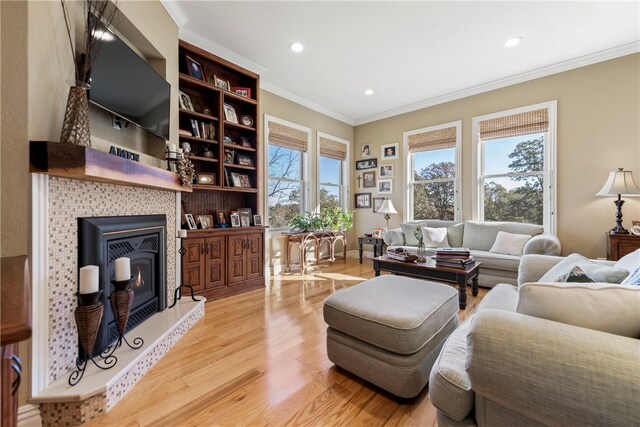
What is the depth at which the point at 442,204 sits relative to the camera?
450cm

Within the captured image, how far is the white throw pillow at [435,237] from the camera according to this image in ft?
13.1

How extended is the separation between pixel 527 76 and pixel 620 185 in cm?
183

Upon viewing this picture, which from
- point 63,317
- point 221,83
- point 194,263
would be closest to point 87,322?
point 63,317

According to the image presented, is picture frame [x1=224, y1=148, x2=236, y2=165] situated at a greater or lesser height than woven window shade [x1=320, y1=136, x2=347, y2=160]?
lesser

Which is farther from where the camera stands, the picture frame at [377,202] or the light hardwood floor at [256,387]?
the picture frame at [377,202]

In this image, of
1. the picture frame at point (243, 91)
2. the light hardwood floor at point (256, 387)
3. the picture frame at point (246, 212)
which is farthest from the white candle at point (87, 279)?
the picture frame at point (243, 91)

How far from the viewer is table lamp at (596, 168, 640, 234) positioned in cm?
278

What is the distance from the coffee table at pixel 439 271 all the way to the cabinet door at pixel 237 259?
5.33 ft

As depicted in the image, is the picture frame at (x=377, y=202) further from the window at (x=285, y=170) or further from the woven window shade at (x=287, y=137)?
the woven window shade at (x=287, y=137)

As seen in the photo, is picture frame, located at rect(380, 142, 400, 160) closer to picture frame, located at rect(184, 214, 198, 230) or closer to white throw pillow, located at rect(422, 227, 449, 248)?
white throw pillow, located at rect(422, 227, 449, 248)

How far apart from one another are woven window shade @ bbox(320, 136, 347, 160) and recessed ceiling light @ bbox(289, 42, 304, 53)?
1.90m

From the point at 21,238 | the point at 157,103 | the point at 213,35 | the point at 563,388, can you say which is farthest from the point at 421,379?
the point at 213,35

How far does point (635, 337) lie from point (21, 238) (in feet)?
8.02

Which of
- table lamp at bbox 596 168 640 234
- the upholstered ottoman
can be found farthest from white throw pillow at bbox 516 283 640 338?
table lamp at bbox 596 168 640 234
